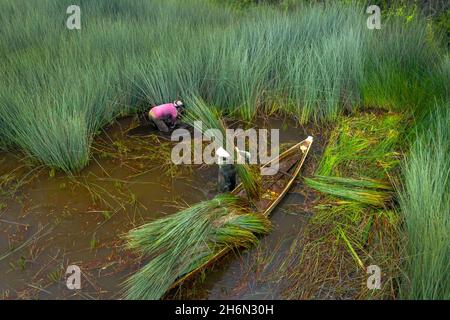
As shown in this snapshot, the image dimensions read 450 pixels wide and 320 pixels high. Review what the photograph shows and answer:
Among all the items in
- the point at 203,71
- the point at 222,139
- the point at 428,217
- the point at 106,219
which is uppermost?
the point at 203,71

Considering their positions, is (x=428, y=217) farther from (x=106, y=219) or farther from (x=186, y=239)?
(x=106, y=219)

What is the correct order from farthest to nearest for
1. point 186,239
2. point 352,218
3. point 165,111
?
point 165,111, point 352,218, point 186,239

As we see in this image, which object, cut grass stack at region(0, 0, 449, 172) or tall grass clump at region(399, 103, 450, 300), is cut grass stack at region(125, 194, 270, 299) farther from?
cut grass stack at region(0, 0, 449, 172)

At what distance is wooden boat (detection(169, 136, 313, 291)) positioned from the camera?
8.17 ft

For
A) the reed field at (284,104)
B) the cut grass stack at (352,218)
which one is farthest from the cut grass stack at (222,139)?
the cut grass stack at (352,218)

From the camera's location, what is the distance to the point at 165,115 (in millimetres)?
3172

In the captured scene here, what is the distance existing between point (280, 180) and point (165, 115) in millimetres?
1052

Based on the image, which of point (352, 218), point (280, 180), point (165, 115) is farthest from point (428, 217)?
point (165, 115)

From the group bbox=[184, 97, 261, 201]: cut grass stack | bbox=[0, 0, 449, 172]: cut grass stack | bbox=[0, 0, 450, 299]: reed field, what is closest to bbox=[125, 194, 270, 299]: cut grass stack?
bbox=[0, 0, 450, 299]: reed field

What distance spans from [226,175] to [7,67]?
2.20 meters

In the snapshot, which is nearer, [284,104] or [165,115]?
[165,115]

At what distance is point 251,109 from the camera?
11.5ft

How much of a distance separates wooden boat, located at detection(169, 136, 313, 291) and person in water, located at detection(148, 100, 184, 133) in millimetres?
877

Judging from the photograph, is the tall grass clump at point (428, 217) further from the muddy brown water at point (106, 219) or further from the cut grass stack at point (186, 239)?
the cut grass stack at point (186, 239)
